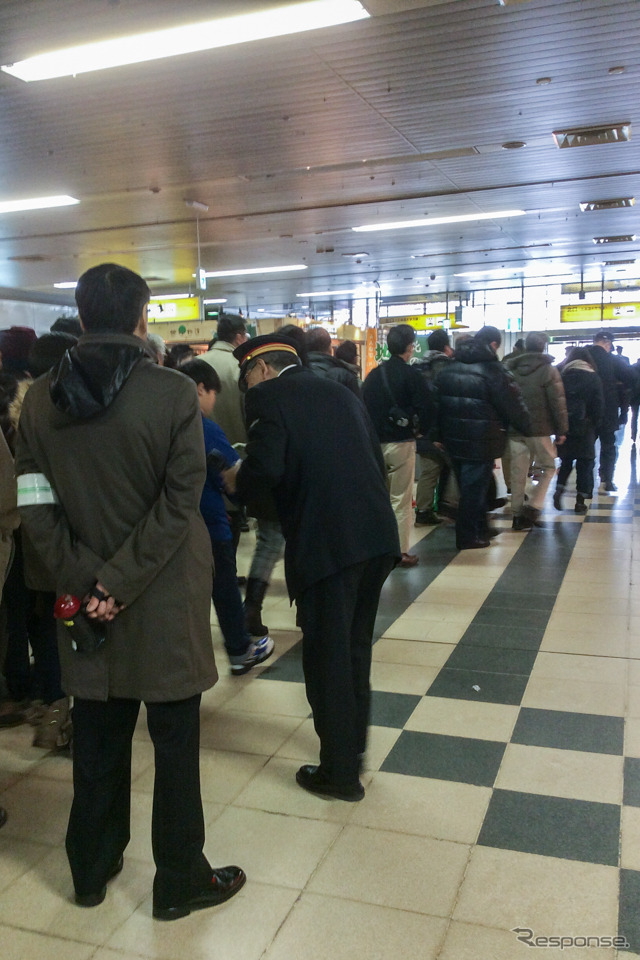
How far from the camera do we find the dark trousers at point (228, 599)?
353 centimetres

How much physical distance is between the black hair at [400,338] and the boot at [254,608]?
2149mm

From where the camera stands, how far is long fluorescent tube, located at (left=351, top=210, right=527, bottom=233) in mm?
11422

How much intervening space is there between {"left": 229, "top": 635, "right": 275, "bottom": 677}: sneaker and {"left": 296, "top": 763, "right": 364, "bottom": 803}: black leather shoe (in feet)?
3.49

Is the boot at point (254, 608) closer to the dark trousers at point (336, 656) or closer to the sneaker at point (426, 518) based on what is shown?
the dark trousers at point (336, 656)

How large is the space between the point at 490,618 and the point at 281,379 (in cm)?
253

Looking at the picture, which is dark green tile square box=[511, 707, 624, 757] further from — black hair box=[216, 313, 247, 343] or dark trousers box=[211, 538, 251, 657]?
black hair box=[216, 313, 247, 343]

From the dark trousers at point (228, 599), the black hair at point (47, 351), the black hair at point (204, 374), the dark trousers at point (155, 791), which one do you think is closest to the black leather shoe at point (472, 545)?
the dark trousers at point (228, 599)

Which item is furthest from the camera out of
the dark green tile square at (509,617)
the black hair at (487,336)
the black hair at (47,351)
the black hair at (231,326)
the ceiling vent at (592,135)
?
the ceiling vent at (592,135)

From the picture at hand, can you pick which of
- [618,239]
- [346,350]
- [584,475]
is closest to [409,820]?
[346,350]

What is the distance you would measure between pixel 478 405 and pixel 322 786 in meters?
3.92

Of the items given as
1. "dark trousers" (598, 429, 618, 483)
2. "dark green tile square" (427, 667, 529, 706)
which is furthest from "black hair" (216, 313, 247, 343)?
"dark trousers" (598, 429, 618, 483)

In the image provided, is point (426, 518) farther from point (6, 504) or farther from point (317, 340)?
point (6, 504)

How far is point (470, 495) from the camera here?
20.0 feet

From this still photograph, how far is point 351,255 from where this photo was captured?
14945 mm
